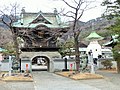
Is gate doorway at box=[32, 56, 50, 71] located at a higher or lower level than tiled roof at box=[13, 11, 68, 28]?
lower

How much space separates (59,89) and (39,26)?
2274cm

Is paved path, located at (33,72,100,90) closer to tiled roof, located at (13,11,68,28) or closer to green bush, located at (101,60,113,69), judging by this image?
tiled roof, located at (13,11,68,28)

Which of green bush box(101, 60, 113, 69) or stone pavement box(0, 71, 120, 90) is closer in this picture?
stone pavement box(0, 71, 120, 90)

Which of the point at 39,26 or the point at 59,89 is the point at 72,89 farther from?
the point at 39,26

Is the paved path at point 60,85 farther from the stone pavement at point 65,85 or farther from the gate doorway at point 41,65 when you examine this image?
the gate doorway at point 41,65

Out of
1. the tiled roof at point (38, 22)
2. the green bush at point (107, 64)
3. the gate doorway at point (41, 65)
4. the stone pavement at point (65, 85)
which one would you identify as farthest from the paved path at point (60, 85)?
the green bush at point (107, 64)

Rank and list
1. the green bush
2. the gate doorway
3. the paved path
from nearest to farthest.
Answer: the paved path, the green bush, the gate doorway

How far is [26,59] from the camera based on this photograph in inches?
1463

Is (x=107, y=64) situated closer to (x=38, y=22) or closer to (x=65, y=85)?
(x=38, y=22)

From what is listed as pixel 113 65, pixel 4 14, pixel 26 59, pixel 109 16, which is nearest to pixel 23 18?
pixel 26 59

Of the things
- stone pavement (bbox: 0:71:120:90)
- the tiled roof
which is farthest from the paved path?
the tiled roof

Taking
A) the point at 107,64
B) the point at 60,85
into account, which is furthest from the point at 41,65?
the point at 60,85

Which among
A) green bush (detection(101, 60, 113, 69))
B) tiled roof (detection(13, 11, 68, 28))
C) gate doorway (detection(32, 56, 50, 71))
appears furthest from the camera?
gate doorway (detection(32, 56, 50, 71))

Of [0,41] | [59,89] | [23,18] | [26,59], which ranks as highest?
[23,18]
